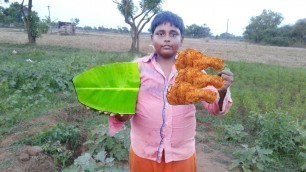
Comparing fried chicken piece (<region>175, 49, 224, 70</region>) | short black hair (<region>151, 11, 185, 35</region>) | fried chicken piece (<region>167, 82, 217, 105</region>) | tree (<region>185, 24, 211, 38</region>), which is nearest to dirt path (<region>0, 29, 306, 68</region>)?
short black hair (<region>151, 11, 185, 35</region>)

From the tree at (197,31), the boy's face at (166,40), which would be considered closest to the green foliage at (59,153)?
the boy's face at (166,40)

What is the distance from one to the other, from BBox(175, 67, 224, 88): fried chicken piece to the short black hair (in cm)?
38

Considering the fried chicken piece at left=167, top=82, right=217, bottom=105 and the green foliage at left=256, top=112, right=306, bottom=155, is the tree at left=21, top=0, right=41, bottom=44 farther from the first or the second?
the fried chicken piece at left=167, top=82, right=217, bottom=105

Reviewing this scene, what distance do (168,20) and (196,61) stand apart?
1.17 feet

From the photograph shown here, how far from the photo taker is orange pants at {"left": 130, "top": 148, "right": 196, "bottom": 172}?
199 cm

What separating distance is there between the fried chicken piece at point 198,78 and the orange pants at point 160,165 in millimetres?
561

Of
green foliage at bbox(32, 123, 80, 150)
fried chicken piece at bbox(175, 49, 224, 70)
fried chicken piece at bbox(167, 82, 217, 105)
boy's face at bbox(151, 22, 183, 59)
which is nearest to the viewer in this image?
fried chicken piece at bbox(167, 82, 217, 105)

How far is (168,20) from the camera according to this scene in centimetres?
192

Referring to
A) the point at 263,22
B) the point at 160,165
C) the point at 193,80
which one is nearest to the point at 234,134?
the point at 160,165

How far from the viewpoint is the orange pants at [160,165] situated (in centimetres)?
199

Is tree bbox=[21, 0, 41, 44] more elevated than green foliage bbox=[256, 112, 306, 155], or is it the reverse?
tree bbox=[21, 0, 41, 44]

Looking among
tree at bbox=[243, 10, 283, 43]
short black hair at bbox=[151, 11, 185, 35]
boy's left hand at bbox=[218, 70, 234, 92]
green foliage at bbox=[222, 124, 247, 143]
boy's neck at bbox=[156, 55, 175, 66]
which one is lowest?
green foliage at bbox=[222, 124, 247, 143]

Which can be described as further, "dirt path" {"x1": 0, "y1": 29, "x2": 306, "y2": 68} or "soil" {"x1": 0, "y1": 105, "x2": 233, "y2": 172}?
"dirt path" {"x1": 0, "y1": 29, "x2": 306, "y2": 68}

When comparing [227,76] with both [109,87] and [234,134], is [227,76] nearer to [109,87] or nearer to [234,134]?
[109,87]
